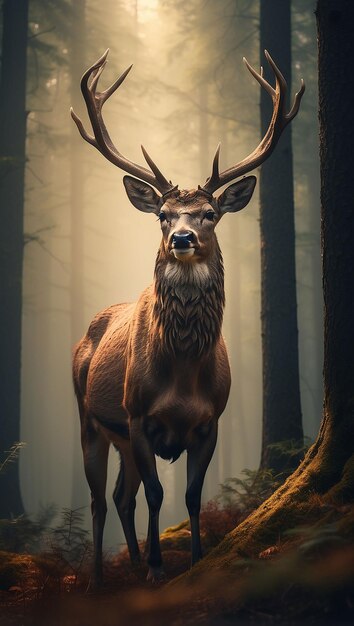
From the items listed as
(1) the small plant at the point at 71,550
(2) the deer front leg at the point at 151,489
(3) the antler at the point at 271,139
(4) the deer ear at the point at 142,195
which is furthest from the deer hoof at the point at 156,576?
(3) the antler at the point at 271,139

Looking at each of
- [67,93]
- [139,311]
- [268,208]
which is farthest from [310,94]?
[139,311]

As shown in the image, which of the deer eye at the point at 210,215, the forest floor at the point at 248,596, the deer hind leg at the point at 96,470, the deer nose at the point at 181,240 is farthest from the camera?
the deer hind leg at the point at 96,470

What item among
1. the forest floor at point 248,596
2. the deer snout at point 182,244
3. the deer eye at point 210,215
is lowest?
the forest floor at point 248,596

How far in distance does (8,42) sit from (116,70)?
7131 millimetres

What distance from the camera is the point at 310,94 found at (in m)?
22.9

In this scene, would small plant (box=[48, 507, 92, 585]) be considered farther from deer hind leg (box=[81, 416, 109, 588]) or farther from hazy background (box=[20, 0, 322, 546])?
hazy background (box=[20, 0, 322, 546])

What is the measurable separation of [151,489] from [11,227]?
27.5 feet

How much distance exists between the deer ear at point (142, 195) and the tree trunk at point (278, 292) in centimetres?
358

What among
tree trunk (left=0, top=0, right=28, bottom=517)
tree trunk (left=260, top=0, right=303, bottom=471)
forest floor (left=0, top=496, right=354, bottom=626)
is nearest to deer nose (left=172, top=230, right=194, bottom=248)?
forest floor (left=0, top=496, right=354, bottom=626)

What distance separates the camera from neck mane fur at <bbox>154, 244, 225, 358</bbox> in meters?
6.49

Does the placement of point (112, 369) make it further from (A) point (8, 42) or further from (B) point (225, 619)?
(A) point (8, 42)

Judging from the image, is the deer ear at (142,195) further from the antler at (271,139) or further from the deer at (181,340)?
the antler at (271,139)

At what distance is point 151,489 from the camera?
6531mm

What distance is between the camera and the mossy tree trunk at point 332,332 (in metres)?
5.17
